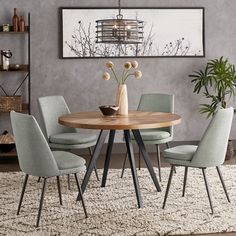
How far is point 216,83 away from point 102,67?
1.44 metres

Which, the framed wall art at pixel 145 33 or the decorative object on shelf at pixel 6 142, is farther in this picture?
the framed wall art at pixel 145 33

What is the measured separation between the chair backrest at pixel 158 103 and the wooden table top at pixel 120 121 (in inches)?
24.3

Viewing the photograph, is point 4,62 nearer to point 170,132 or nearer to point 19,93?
point 19,93

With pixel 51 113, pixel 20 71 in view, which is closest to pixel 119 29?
pixel 51 113

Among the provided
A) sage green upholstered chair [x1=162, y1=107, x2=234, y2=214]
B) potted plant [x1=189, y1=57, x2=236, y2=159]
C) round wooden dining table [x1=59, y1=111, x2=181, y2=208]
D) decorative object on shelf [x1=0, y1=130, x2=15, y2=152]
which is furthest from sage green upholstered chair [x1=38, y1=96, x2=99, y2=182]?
potted plant [x1=189, y1=57, x2=236, y2=159]

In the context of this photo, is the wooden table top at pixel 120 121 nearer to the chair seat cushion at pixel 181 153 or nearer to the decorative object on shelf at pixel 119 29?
the chair seat cushion at pixel 181 153

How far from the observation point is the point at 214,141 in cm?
422

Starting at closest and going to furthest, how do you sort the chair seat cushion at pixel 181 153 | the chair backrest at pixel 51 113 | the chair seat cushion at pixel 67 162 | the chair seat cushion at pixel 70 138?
1. the chair seat cushion at pixel 67 162
2. the chair seat cushion at pixel 181 153
3. the chair seat cushion at pixel 70 138
4. the chair backrest at pixel 51 113

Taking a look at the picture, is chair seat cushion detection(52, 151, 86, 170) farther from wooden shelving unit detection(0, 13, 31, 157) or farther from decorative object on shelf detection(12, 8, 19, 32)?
decorative object on shelf detection(12, 8, 19, 32)

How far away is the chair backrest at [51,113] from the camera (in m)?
5.42

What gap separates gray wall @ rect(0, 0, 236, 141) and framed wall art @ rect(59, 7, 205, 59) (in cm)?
8

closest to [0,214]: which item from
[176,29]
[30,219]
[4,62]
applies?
[30,219]

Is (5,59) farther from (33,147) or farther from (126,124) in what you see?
(33,147)

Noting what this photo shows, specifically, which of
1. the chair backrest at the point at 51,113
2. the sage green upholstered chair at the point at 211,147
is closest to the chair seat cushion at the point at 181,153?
the sage green upholstered chair at the point at 211,147
